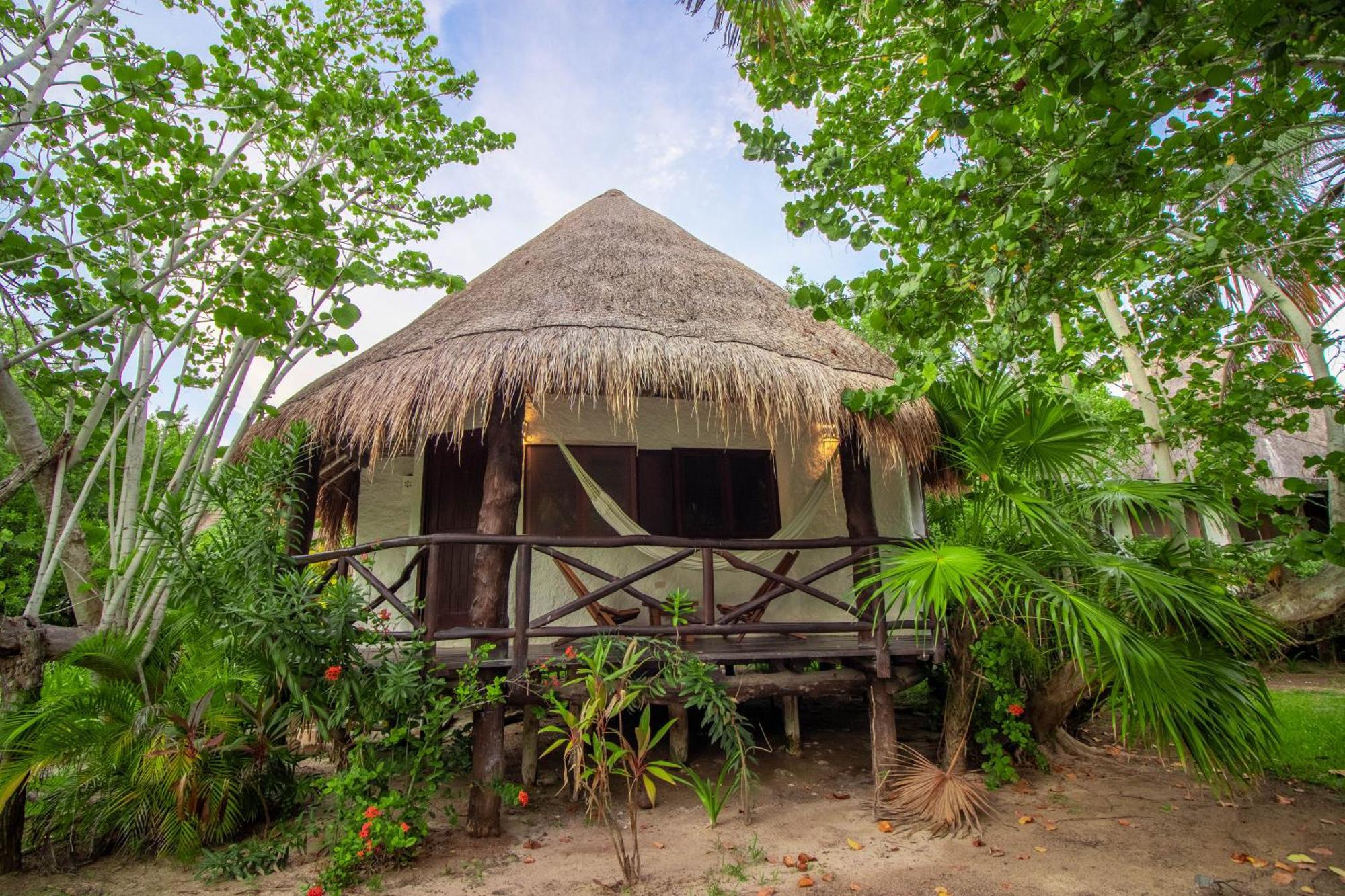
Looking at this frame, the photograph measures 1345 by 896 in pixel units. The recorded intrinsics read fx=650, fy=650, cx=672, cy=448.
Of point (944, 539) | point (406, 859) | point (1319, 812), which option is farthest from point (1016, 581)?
point (406, 859)

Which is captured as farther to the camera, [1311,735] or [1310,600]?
[1311,735]

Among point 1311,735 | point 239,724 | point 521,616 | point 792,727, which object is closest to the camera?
point 239,724

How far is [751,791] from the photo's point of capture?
3.62 m

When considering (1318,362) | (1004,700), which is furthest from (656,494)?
(1318,362)

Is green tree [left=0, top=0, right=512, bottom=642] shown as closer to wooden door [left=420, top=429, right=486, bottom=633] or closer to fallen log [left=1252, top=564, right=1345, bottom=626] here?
wooden door [left=420, top=429, right=486, bottom=633]

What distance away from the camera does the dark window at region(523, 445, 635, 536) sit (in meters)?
4.85

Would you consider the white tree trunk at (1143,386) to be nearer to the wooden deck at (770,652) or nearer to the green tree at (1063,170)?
the green tree at (1063,170)

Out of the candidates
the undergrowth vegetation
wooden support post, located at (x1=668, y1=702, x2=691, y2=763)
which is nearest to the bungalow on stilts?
the undergrowth vegetation

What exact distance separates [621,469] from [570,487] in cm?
41

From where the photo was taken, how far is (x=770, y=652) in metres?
3.59

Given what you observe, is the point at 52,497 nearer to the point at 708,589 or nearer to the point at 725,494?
the point at 708,589

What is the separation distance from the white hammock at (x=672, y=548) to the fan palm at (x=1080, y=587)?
65 cm

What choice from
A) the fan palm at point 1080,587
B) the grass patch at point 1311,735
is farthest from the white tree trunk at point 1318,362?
the grass patch at point 1311,735

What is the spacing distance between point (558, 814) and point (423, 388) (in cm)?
237
